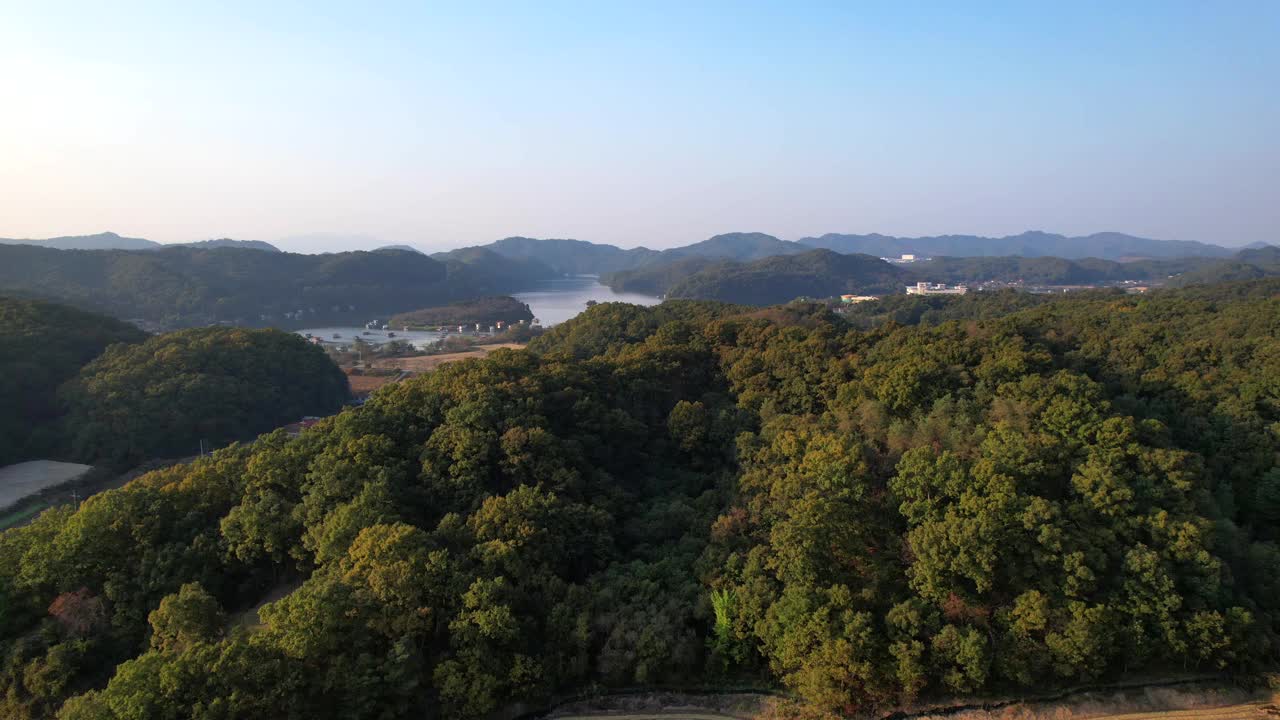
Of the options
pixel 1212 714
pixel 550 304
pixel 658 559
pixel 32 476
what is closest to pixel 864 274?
pixel 550 304

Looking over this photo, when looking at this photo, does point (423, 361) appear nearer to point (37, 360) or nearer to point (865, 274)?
point (37, 360)

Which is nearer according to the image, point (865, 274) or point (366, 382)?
point (366, 382)

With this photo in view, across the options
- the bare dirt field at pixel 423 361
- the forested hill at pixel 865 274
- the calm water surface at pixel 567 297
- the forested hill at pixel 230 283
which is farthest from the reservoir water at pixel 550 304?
the bare dirt field at pixel 423 361

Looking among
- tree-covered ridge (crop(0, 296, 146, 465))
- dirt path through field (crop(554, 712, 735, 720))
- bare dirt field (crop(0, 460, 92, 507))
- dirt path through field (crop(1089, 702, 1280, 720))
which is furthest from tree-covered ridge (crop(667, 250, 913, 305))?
dirt path through field (crop(554, 712, 735, 720))

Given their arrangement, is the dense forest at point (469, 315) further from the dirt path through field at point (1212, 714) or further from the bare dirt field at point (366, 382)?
the dirt path through field at point (1212, 714)

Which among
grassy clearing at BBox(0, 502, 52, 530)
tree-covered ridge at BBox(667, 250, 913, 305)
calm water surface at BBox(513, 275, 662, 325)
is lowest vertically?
grassy clearing at BBox(0, 502, 52, 530)

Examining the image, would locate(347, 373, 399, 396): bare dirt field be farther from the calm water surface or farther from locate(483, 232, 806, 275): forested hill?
locate(483, 232, 806, 275): forested hill
